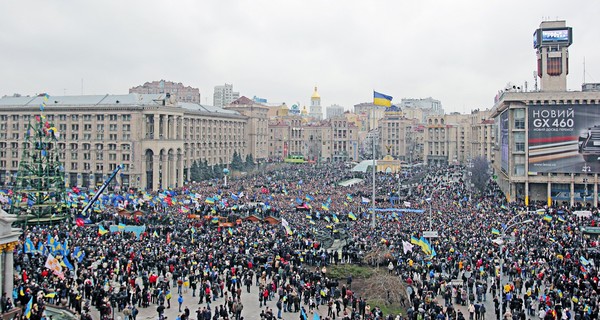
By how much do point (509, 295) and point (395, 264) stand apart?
6736 mm

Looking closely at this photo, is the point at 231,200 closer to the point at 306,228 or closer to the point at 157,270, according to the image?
the point at 306,228

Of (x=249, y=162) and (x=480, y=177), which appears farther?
(x=249, y=162)

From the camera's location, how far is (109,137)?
240ft

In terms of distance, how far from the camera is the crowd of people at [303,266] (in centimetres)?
2145

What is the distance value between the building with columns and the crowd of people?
31362 millimetres

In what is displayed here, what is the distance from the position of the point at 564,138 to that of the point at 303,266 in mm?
34386

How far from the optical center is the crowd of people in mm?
21453

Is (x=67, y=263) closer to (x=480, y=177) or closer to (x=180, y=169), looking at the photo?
(x=180, y=169)

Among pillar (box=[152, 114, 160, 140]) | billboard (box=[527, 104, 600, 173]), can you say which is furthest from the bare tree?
pillar (box=[152, 114, 160, 140])

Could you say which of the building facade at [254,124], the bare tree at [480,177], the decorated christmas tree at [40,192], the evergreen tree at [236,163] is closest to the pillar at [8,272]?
the decorated christmas tree at [40,192]

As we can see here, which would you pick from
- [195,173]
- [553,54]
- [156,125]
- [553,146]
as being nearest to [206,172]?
[195,173]

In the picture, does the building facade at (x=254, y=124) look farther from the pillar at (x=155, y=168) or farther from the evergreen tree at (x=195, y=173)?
the pillar at (x=155, y=168)

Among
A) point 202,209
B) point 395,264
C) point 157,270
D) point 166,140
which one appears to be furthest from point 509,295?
point 166,140

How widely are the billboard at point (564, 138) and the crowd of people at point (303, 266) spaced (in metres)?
11.7
